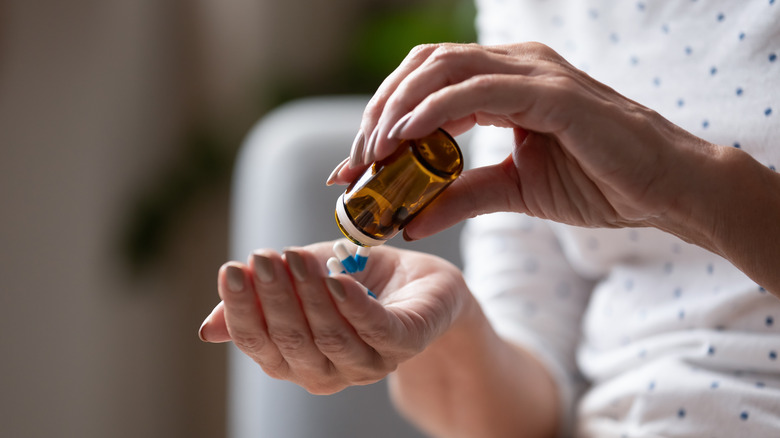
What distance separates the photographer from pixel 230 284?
0.42 meters

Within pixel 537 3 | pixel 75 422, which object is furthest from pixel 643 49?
pixel 75 422

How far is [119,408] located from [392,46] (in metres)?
0.99

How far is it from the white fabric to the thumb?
0.80ft

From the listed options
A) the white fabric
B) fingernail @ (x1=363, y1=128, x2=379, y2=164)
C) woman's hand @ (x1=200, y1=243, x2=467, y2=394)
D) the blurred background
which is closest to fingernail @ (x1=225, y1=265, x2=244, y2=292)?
woman's hand @ (x1=200, y1=243, x2=467, y2=394)

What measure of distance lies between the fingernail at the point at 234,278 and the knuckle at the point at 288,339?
4 centimetres

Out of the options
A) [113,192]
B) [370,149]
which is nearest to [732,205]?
[370,149]

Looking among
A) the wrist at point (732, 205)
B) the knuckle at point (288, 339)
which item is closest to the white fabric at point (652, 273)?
the wrist at point (732, 205)

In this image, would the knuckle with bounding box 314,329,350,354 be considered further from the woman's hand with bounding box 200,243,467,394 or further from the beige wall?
the beige wall

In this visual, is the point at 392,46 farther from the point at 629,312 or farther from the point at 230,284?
the point at 230,284

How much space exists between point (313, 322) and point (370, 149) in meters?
0.12

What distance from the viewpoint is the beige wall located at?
1191mm

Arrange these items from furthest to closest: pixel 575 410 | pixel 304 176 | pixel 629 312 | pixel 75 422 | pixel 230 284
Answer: pixel 75 422
pixel 304 176
pixel 575 410
pixel 629 312
pixel 230 284

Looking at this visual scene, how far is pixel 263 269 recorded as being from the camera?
0.42 m

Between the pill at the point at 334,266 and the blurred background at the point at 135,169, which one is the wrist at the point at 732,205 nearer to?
the pill at the point at 334,266
